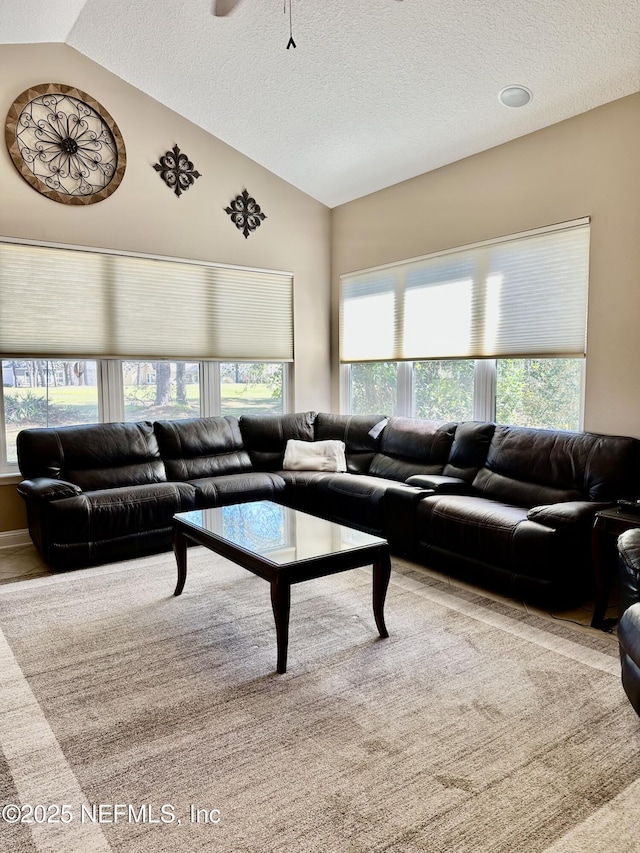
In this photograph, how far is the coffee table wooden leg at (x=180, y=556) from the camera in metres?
3.47

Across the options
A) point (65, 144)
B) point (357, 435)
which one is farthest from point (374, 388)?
point (65, 144)

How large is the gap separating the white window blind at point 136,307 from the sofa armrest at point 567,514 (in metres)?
3.28

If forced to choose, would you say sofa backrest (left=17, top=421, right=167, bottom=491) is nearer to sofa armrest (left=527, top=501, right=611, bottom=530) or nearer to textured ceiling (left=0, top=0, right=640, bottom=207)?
textured ceiling (left=0, top=0, right=640, bottom=207)

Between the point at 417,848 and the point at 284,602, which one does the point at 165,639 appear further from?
the point at 417,848

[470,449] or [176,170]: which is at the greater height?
[176,170]

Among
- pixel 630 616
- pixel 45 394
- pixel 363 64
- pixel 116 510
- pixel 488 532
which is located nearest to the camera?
pixel 630 616

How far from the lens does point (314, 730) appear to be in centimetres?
218

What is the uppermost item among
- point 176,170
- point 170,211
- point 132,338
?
point 176,170

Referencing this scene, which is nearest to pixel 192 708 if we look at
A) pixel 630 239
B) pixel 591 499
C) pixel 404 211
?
pixel 591 499

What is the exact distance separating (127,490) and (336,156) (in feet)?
10.6

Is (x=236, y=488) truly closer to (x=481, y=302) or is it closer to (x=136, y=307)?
(x=136, y=307)

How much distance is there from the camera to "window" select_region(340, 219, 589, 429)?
13.3ft

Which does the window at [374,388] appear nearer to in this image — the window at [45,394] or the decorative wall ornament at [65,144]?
the window at [45,394]

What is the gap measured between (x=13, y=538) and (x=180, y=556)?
1.83 m
